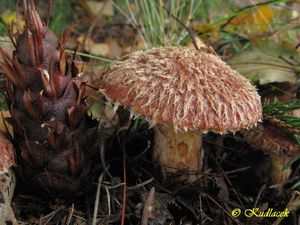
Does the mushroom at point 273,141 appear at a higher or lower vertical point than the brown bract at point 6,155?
higher

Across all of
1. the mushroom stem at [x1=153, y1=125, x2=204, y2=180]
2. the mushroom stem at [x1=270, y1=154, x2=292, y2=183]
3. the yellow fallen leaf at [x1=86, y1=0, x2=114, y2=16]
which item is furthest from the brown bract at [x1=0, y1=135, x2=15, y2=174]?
the yellow fallen leaf at [x1=86, y1=0, x2=114, y2=16]

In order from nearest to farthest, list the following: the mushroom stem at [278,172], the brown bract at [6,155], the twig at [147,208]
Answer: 1. the brown bract at [6,155]
2. the twig at [147,208]
3. the mushroom stem at [278,172]

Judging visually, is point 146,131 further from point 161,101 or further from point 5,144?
point 5,144

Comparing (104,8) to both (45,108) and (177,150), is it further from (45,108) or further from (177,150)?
(45,108)

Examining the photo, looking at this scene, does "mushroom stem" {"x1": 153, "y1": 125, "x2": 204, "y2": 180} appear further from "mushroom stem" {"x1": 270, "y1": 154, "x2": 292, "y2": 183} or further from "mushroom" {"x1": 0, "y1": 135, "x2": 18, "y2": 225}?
"mushroom" {"x1": 0, "y1": 135, "x2": 18, "y2": 225}

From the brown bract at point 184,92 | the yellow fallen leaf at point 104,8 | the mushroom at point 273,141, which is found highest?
the brown bract at point 184,92

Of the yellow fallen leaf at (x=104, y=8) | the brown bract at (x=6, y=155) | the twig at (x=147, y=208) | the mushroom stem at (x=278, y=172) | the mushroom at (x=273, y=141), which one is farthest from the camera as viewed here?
the yellow fallen leaf at (x=104, y=8)

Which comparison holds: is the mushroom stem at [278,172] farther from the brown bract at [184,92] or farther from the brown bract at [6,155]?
the brown bract at [6,155]

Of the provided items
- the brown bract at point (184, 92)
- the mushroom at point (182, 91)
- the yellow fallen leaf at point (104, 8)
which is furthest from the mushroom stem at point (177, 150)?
the yellow fallen leaf at point (104, 8)
